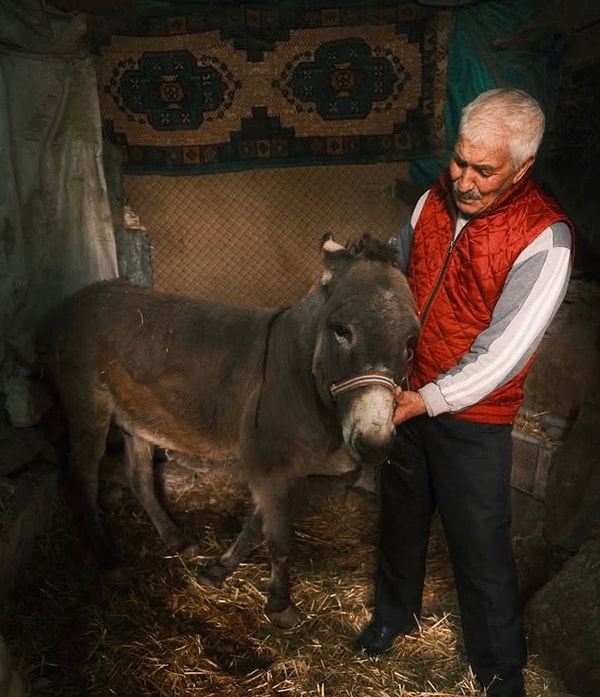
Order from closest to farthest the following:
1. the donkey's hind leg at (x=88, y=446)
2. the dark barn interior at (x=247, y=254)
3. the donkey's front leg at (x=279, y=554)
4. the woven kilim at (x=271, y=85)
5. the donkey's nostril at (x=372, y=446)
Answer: the donkey's nostril at (x=372, y=446)
the dark barn interior at (x=247, y=254)
the donkey's front leg at (x=279, y=554)
the donkey's hind leg at (x=88, y=446)
the woven kilim at (x=271, y=85)

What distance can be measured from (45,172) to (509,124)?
270 cm

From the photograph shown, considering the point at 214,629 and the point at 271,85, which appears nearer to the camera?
the point at 214,629

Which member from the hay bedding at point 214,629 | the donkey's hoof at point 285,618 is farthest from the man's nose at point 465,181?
the donkey's hoof at point 285,618

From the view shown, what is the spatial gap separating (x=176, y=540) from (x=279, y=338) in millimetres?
1575

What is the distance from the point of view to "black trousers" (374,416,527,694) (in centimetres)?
233

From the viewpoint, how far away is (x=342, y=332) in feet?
7.66

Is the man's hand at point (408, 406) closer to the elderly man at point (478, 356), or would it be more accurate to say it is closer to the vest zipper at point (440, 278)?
the elderly man at point (478, 356)

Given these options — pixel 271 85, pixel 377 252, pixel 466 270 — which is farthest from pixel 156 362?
pixel 271 85

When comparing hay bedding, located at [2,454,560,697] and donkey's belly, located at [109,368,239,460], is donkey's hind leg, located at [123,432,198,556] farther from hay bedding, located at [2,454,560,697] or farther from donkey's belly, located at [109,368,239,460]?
donkey's belly, located at [109,368,239,460]

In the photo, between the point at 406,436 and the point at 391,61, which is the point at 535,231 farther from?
the point at 391,61

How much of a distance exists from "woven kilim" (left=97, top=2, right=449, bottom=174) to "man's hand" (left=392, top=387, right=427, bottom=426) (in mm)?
2676

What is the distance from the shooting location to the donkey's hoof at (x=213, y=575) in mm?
3439

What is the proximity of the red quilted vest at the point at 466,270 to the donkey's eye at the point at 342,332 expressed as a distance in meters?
0.30

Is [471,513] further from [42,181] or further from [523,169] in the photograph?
[42,181]
